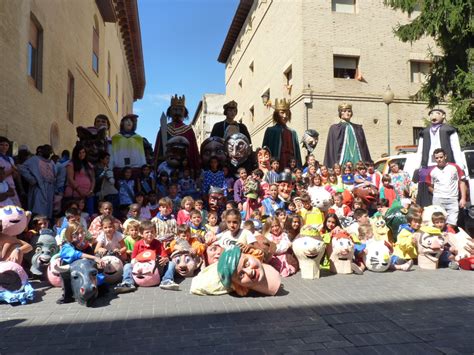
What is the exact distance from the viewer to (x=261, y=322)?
12.7 ft

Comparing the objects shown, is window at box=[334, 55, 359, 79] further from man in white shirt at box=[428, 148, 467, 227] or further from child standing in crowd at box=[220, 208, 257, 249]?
child standing in crowd at box=[220, 208, 257, 249]

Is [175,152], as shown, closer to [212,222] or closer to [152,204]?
→ [152,204]

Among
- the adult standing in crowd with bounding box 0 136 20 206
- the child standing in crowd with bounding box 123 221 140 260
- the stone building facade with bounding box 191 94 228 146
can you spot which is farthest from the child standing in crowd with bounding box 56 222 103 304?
the stone building facade with bounding box 191 94 228 146

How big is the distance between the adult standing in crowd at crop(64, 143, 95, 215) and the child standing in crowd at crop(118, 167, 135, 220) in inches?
19.2

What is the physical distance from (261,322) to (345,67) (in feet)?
51.2

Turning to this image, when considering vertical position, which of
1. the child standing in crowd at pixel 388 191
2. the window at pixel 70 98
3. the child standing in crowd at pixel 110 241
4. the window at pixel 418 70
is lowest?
the child standing in crowd at pixel 110 241

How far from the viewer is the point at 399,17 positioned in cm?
1798

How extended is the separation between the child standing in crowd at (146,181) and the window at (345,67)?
12079 millimetres

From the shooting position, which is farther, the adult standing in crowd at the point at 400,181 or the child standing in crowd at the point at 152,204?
the adult standing in crowd at the point at 400,181

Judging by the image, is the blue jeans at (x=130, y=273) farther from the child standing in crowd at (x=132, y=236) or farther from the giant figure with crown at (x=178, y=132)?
the giant figure with crown at (x=178, y=132)

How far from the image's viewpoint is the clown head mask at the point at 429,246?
6105 mm

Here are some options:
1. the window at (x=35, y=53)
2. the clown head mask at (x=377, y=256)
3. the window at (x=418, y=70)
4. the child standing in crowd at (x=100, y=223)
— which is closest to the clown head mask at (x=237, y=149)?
the child standing in crowd at (x=100, y=223)

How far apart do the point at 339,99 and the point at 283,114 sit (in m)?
9.17

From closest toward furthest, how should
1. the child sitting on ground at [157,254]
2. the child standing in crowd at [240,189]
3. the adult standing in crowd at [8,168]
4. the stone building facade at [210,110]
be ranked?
the child sitting on ground at [157,254] → the adult standing in crowd at [8,168] → the child standing in crowd at [240,189] → the stone building facade at [210,110]
